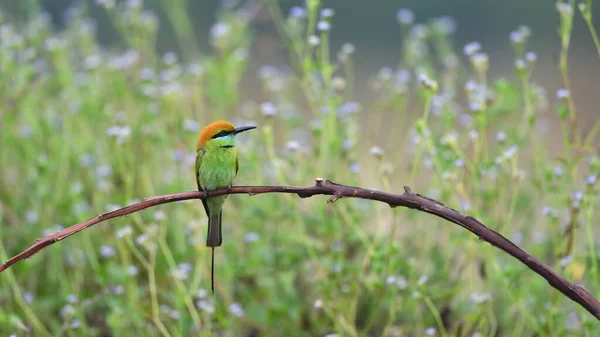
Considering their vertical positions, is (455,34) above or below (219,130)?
above

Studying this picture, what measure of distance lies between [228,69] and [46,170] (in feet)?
2.92

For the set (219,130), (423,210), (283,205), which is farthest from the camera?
(283,205)

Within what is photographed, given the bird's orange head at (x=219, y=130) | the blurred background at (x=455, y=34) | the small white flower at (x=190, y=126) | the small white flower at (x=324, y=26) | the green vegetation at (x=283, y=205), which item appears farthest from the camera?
the blurred background at (x=455, y=34)

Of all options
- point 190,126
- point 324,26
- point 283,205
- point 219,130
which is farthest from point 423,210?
point 190,126

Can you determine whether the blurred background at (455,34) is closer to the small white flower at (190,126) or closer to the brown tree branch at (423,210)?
the small white flower at (190,126)

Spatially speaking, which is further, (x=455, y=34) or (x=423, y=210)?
(x=455, y=34)

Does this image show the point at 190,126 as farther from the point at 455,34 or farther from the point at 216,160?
the point at 455,34

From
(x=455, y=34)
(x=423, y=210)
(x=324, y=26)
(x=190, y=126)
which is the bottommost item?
(x=423, y=210)

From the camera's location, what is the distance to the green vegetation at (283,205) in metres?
2.41

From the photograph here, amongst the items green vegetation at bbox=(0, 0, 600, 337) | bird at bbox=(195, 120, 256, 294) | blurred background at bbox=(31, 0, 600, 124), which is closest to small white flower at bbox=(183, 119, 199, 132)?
green vegetation at bbox=(0, 0, 600, 337)

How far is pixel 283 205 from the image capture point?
120 inches

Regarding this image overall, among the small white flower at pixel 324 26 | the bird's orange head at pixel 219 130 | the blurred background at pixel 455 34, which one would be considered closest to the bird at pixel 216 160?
the bird's orange head at pixel 219 130

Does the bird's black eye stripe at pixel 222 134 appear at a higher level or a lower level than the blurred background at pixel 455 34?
lower

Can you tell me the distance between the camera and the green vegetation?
2.41 metres
